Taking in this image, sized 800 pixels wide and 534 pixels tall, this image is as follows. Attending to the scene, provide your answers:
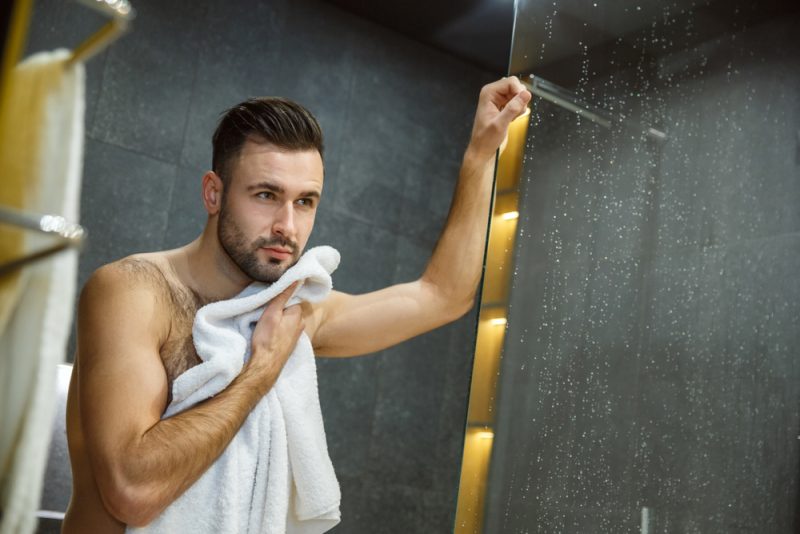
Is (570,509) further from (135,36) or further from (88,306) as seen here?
(135,36)

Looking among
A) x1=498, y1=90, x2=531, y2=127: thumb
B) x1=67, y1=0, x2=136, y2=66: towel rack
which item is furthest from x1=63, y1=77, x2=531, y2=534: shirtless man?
x1=67, y1=0, x2=136, y2=66: towel rack

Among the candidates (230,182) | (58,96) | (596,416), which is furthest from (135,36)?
(58,96)

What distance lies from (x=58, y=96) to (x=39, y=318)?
0.13 meters

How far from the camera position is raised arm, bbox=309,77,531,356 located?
4.54ft

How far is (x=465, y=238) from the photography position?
1445 millimetres

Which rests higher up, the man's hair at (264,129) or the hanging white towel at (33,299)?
the man's hair at (264,129)

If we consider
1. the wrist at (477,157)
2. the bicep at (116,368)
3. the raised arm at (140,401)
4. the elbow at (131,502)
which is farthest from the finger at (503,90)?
the elbow at (131,502)

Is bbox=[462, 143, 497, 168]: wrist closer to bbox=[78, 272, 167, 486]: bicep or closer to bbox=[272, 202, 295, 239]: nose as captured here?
bbox=[272, 202, 295, 239]: nose

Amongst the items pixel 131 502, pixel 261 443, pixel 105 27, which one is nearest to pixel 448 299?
pixel 261 443

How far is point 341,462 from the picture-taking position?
2.83 meters

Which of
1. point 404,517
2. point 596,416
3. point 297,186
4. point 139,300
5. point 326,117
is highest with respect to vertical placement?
point 326,117

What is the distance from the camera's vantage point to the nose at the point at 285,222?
137 centimetres

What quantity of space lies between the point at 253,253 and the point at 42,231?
3.01ft

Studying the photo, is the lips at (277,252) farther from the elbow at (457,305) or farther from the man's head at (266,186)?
the elbow at (457,305)
